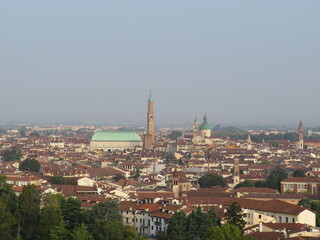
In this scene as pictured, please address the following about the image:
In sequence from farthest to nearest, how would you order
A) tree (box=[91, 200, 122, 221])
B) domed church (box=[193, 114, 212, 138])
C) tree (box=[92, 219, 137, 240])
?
domed church (box=[193, 114, 212, 138])
tree (box=[91, 200, 122, 221])
tree (box=[92, 219, 137, 240])

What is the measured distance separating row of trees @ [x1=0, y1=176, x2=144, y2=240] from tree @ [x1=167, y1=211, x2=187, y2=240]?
3.79 ft

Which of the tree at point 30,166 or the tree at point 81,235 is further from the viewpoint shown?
the tree at point 30,166

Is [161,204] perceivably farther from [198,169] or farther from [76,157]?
[76,157]

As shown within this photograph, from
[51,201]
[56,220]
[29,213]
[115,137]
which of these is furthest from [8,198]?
[115,137]

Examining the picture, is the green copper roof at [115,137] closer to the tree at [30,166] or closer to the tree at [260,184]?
the tree at [30,166]

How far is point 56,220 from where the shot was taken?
23.8 meters

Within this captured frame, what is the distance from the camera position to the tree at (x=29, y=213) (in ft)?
78.6

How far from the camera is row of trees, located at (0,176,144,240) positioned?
22359mm

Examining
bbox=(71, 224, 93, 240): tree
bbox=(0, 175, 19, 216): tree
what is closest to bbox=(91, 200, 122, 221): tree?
bbox=(71, 224, 93, 240): tree

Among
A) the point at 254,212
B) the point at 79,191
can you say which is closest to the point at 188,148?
the point at 79,191

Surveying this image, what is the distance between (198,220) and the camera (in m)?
23.8

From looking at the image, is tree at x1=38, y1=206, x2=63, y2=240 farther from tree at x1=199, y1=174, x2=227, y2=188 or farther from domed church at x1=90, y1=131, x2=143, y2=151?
domed church at x1=90, y1=131, x2=143, y2=151

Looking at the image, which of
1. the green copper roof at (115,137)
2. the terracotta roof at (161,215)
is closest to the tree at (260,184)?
the terracotta roof at (161,215)

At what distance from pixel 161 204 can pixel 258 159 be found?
4505 centimetres
